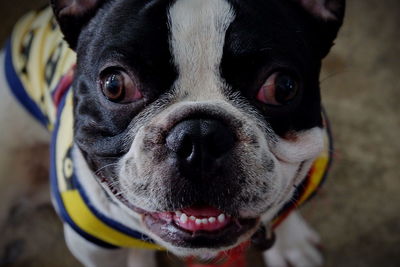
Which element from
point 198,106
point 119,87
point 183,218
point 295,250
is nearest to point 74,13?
point 119,87

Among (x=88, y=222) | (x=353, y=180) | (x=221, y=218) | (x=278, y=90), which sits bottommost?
(x=353, y=180)

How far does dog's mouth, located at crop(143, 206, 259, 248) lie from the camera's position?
3.26 ft

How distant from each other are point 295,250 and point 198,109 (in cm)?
91

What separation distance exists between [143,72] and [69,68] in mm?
414

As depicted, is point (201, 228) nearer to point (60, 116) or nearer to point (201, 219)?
point (201, 219)

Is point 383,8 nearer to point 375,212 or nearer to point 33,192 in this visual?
point 375,212

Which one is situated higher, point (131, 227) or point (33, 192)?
point (131, 227)

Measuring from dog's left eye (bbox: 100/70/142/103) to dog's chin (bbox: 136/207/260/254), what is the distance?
0.79 feet

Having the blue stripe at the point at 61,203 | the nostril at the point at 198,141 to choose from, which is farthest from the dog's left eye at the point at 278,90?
the blue stripe at the point at 61,203

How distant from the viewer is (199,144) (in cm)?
89

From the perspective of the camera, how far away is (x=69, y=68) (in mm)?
1312

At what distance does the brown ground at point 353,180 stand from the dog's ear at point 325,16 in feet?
1.77

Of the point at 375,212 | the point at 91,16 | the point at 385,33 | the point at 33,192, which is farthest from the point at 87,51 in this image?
the point at 385,33

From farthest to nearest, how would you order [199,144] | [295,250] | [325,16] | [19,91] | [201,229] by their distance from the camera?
[295,250] → [19,91] → [325,16] → [201,229] → [199,144]
